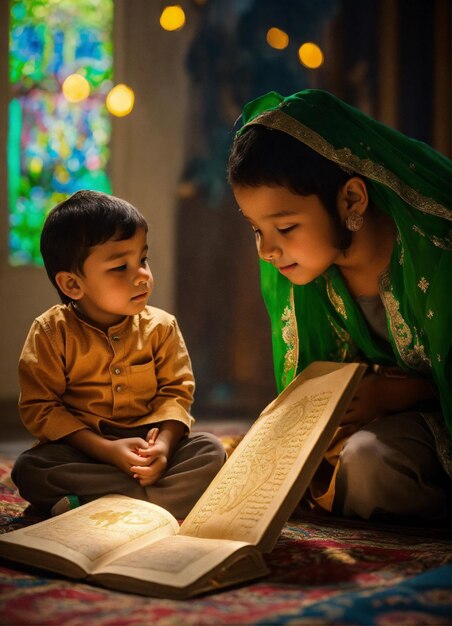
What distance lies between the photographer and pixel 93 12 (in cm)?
449

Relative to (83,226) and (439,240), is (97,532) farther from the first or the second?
(439,240)

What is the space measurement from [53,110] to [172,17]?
800 mm

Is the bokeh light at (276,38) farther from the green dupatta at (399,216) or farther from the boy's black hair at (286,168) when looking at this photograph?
the boy's black hair at (286,168)

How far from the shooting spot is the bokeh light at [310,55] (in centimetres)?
436

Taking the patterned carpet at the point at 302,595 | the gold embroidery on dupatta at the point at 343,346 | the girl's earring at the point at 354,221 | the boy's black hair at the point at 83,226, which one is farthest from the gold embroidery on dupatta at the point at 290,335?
the patterned carpet at the point at 302,595

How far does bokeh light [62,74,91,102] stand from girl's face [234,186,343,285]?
A: 2966 millimetres

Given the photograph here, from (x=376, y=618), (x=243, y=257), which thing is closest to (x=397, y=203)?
(x=376, y=618)

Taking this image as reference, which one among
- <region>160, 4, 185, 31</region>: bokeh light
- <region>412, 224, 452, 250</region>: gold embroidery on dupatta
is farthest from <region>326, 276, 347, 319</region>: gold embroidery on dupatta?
<region>160, 4, 185, 31</region>: bokeh light

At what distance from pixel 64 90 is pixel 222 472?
3363 mm

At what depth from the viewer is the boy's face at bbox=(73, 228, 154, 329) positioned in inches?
74.2

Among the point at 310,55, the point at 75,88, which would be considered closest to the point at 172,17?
the point at 75,88

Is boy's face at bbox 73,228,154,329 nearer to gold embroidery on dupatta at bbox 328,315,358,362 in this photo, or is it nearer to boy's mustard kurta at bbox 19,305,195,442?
boy's mustard kurta at bbox 19,305,195,442

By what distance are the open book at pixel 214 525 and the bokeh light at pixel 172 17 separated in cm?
314

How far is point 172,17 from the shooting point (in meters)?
4.35
